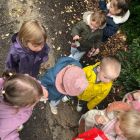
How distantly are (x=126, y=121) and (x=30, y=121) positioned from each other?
5.51 ft

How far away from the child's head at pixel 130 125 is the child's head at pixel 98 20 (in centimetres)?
153

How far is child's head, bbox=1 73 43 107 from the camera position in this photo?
3.90m

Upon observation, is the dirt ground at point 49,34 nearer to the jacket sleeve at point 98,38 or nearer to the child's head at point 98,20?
the jacket sleeve at point 98,38

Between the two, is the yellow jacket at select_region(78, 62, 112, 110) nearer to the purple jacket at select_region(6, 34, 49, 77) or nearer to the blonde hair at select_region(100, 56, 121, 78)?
the blonde hair at select_region(100, 56, 121, 78)

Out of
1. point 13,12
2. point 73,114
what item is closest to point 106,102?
point 73,114

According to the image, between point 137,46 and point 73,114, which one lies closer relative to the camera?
point 73,114

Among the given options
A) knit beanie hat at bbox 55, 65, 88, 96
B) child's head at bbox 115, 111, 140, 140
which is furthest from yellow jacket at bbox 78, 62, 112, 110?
child's head at bbox 115, 111, 140, 140

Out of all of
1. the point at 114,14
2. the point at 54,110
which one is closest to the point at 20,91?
the point at 54,110

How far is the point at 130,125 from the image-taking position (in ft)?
13.6

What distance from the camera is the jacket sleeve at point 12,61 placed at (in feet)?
15.2

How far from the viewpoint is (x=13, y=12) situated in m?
6.28

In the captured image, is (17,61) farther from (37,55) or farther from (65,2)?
(65,2)

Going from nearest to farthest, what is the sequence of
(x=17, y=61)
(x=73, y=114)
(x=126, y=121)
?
(x=126, y=121) < (x=17, y=61) < (x=73, y=114)

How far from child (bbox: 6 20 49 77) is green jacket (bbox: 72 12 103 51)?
789mm
